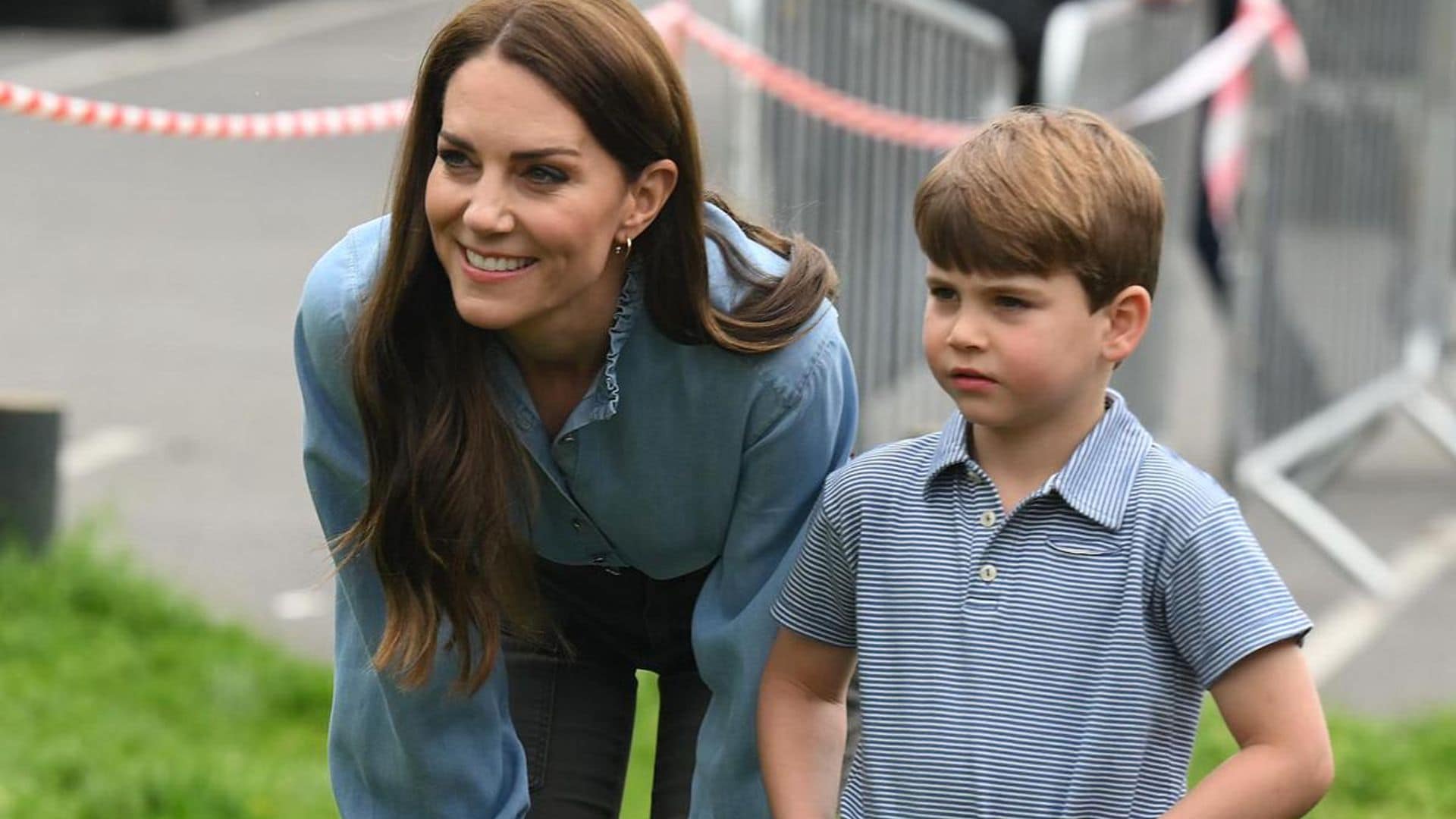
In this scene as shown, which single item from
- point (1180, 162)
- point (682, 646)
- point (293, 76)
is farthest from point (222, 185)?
point (682, 646)

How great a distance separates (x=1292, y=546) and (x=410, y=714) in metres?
4.18

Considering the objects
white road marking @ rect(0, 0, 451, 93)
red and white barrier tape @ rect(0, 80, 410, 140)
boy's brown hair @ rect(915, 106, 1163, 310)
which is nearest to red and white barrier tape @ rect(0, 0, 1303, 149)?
red and white barrier tape @ rect(0, 80, 410, 140)

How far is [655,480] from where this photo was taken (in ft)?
9.73

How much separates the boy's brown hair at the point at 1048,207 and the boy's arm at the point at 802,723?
509 mm

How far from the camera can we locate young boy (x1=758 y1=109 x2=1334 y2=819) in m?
2.36

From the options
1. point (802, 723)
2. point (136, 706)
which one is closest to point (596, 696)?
point (802, 723)

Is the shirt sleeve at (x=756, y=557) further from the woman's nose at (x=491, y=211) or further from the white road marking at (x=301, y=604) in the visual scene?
the white road marking at (x=301, y=604)

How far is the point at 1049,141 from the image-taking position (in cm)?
247

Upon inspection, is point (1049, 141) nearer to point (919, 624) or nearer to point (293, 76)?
→ point (919, 624)

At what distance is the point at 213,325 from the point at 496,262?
6264 millimetres

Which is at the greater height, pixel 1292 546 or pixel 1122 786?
pixel 1122 786

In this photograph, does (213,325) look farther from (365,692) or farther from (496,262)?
(496,262)

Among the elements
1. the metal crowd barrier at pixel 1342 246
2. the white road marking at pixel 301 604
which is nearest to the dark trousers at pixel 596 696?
the white road marking at pixel 301 604

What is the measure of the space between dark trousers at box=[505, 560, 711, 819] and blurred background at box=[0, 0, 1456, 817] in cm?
118
